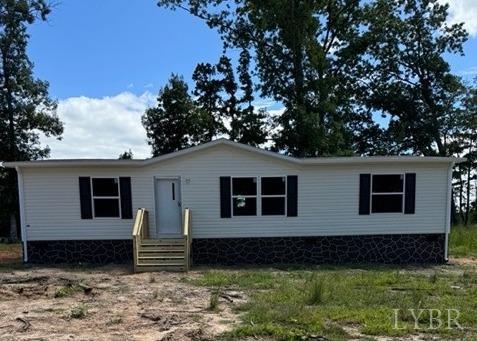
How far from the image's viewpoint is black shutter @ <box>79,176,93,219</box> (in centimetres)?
1134

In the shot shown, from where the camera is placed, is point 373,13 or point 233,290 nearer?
point 233,290

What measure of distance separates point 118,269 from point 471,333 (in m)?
7.91

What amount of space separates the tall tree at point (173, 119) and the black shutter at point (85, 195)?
35.8 feet

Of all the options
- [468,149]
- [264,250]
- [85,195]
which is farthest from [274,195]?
[468,149]

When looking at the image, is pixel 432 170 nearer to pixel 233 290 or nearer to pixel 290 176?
pixel 290 176

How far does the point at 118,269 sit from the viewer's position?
10.4 metres

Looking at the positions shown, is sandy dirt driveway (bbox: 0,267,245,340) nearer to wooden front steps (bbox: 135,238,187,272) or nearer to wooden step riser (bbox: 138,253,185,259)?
wooden front steps (bbox: 135,238,187,272)

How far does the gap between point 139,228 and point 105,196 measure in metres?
1.54

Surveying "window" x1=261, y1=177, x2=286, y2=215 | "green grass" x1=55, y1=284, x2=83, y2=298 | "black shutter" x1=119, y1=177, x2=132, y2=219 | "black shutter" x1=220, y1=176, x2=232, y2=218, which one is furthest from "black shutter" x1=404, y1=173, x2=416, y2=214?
"green grass" x1=55, y1=284, x2=83, y2=298

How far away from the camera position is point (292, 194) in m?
11.4

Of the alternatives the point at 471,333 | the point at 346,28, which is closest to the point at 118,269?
the point at 471,333

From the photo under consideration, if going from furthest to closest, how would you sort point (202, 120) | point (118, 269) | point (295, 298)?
point (202, 120) < point (118, 269) < point (295, 298)

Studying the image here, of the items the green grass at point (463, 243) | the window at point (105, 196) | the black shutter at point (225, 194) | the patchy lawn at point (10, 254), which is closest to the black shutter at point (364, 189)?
the black shutter at point (225, 194)

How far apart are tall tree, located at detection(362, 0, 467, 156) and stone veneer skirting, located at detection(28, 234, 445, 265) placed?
13734 millimetres
